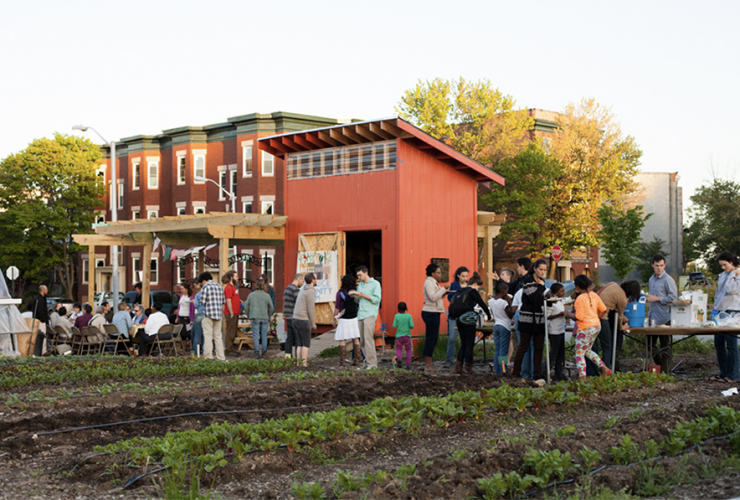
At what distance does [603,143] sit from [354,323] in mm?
32102

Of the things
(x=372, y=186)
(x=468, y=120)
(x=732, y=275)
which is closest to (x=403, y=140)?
(x=372, y=186)

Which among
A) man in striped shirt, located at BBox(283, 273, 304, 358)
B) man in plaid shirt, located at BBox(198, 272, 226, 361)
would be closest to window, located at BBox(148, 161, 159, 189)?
man in plaid shirt, located at BBox(198, 272, 226, 361)

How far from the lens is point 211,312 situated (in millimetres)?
13797

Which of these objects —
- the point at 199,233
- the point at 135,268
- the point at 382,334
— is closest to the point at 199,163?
the point at 135,268

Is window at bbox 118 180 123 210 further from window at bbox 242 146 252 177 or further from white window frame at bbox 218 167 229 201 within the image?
window at bbox 242 146 252 177

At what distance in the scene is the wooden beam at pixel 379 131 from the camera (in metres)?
16.7

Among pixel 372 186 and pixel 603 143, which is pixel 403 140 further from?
pixel 603 143

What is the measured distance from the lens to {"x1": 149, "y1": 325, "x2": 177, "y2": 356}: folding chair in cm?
1559

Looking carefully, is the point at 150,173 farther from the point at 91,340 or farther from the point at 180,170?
the point at 91,340

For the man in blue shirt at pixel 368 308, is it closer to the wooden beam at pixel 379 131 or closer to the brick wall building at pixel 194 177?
the wooden beam at pixel 379 131

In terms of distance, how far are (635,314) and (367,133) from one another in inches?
350

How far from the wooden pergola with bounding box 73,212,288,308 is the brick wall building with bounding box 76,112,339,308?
15.2 metres

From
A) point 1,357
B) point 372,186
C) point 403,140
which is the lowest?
point 1,357

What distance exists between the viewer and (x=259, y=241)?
21.0 meters
